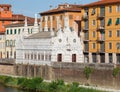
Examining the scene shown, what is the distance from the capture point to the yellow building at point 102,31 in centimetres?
8056

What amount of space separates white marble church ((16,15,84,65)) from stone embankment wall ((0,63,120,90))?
1.34 meters

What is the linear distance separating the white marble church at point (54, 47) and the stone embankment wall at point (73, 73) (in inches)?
52.8

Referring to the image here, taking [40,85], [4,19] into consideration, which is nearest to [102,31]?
[40,85]

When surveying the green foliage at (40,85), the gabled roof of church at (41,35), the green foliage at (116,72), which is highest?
the gabled roof of church at (41,35)

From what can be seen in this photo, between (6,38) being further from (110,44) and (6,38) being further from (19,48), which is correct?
(110,44)

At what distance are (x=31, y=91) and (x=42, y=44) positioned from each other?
38.2 ft

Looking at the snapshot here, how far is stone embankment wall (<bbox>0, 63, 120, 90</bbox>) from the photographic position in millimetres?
65394

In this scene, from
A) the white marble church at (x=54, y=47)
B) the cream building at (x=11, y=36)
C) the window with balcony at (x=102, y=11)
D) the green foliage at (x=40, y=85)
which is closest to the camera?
the green foliage at (x=40, y=85)

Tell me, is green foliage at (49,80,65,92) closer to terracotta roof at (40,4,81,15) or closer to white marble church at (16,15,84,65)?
white marble church at (16,15,84,65)

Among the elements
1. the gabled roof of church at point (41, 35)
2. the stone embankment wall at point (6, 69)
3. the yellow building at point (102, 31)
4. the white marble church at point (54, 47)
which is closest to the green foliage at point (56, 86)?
the white marble church at point (54, 47)

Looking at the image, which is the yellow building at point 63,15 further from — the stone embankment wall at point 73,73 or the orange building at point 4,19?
the orange building at point 4,19

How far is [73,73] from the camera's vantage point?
7281 centimetres

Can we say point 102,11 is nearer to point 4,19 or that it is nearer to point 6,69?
point 6,69

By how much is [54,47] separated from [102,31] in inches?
351
